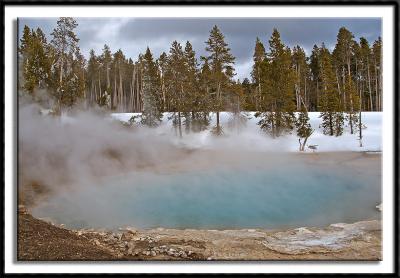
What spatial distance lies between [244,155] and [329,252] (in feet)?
7.85

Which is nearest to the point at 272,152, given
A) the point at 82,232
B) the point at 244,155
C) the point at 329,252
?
the point at 244,155

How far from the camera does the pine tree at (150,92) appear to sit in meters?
7.19

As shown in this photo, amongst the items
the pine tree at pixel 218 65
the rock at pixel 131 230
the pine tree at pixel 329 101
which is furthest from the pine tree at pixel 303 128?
the rock at pixel 131 230

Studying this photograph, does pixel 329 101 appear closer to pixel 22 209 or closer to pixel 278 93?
pixel 278 93

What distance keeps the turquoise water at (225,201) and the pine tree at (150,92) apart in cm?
152

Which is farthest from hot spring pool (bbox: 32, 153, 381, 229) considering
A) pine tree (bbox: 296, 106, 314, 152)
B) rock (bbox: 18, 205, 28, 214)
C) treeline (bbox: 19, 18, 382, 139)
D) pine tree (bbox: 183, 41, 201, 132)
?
pine tree (bbox: 183, 41, 201, 132)

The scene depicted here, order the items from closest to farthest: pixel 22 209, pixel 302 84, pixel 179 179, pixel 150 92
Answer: pixel 22 209, pixel 179 179, pixel 150 92, pixel 302 84

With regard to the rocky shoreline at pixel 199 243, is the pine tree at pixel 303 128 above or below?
above

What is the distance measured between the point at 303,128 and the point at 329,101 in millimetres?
2520

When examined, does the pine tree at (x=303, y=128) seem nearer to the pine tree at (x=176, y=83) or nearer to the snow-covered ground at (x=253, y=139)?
the snow-covered ground at (x=253, y=139)

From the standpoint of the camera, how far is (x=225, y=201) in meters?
5.70

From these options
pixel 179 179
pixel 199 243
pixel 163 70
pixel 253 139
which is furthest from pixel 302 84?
pixel 199 243

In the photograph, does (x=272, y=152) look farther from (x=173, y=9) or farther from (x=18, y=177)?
(x=18, y=177)

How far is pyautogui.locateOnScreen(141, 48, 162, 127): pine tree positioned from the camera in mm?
7188
